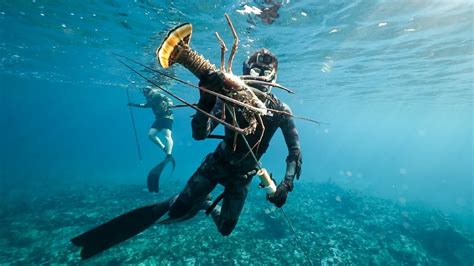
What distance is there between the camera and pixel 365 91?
33.0 metres

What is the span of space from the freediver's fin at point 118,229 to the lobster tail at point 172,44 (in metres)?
4.05

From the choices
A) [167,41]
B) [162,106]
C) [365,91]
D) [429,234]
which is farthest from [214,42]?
[365,91]

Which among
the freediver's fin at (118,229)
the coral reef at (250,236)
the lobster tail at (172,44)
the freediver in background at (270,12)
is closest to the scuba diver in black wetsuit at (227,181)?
the freediver's fin at (118,229)

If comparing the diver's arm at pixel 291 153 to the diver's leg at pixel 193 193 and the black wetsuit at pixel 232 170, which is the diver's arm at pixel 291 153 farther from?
the diver's leg at pixel 193 193

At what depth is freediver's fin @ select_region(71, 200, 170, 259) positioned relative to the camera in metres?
5.30

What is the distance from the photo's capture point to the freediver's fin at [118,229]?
17.4 ft

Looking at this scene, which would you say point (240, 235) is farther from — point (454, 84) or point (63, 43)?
point (454, 84)

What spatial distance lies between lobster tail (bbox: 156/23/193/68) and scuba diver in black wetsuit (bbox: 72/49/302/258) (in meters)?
1.79

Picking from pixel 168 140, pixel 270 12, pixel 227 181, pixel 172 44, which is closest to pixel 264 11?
pixel 270 12

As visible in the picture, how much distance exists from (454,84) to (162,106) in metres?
27.3

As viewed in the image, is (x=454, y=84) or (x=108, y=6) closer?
(x=108, y=6)

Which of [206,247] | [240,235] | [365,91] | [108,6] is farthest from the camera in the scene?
[365,91]

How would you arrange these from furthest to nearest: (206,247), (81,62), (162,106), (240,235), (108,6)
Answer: (81,62) < (162,106) < (108,6) < (240,235) < (206,247)

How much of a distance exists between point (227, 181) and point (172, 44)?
3.23 meters
